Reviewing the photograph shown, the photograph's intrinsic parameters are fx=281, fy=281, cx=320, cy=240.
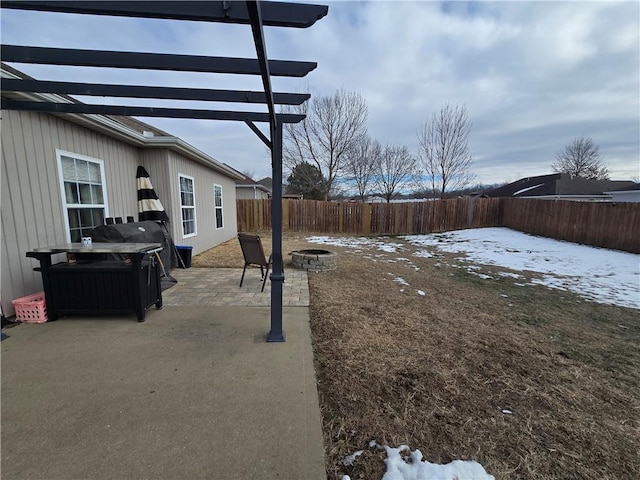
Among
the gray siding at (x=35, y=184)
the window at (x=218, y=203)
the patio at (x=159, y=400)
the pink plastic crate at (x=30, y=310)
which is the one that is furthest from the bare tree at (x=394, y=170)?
the pink plastic crate at (x=30, y=310)

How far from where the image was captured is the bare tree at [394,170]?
2183cm

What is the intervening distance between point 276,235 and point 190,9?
5.72 feet

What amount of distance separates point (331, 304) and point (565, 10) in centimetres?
619

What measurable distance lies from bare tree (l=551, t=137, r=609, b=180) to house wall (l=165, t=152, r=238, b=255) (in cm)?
3307

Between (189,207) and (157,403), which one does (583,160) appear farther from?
(157,403)

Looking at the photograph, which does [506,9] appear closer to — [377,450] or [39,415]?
[377,450]

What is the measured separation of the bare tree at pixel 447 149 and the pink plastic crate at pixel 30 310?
19.3m

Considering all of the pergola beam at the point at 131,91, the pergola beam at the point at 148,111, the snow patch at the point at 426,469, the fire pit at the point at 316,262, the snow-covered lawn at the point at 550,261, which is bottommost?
the snow-covered lawn at the point at 550,261

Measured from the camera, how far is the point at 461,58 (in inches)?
293

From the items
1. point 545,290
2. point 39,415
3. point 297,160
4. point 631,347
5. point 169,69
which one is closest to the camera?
point 39,415

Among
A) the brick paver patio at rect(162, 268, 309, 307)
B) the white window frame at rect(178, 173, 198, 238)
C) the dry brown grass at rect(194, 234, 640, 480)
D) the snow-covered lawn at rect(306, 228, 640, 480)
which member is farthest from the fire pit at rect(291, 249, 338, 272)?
the white window frame at rect(178, 173, 198, 238)

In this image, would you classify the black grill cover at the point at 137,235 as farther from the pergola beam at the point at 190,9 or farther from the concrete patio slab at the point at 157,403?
the pergola beam at the point at 190,9

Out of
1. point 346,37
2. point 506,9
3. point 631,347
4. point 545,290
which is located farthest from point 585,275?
point 346,37

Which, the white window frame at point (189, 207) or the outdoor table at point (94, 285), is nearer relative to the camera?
the outdoor table at point (94, 285)
